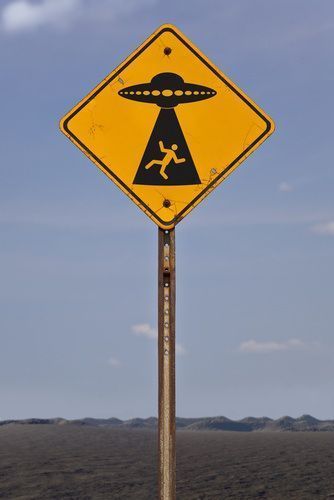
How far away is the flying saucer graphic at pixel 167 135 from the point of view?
17.0 ft

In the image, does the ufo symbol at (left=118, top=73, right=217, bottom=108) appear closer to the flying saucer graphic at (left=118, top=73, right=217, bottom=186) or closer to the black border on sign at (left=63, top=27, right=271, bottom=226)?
the flying saucer graphic at (left=118, top=73, right=217, bottom=186)

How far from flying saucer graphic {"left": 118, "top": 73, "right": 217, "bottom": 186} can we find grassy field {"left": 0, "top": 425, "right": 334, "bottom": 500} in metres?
12.7

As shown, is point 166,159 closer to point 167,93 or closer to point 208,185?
point 208,185

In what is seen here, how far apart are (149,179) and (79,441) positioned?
22702mm

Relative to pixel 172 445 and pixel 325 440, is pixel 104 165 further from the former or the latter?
pixel 325 440

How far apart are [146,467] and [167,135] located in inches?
660

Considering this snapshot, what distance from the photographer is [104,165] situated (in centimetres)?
527

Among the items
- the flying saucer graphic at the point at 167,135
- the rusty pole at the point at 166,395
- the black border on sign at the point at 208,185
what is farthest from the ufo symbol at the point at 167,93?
the rusty pole at the point at 166,395

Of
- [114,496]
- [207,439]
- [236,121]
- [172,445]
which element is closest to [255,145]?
[236,121]

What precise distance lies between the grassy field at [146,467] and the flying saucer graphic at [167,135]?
12711 millimetres

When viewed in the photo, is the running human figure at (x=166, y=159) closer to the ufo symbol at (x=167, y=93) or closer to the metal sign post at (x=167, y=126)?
the metal sign post at (x=167, y=126)

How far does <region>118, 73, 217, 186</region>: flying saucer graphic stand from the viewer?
519 cm

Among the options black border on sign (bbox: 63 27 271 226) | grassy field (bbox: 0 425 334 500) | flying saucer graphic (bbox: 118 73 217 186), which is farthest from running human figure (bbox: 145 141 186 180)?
grassy field (bbox: 0 425 334 500)

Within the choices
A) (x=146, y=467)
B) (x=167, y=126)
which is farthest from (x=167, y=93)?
(x=146, y=467)
